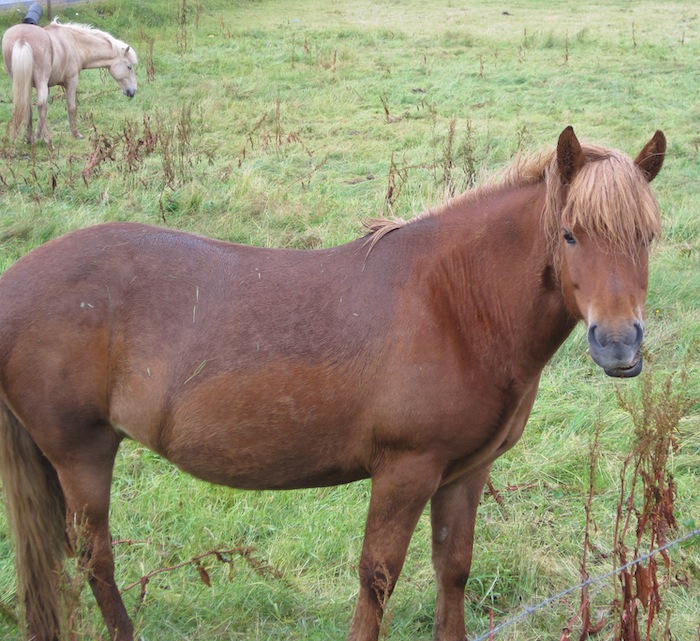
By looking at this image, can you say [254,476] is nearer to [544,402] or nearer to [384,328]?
[384,328]

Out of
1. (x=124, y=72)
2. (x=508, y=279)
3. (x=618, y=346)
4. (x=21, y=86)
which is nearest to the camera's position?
(x=618, y=346)

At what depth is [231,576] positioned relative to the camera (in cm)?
297

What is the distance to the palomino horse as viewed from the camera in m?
9.14

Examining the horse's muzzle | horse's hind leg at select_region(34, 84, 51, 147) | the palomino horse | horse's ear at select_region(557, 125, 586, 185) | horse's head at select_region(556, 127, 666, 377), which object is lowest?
horse's hind leg at select_region(34, 84, 51, 147)

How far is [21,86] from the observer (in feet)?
30.2

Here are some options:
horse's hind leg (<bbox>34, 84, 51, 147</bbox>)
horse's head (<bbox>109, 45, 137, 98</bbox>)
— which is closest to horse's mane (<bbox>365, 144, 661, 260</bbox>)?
horse's hind leg (<bbox>34, 84, 51, 147</bbox>)

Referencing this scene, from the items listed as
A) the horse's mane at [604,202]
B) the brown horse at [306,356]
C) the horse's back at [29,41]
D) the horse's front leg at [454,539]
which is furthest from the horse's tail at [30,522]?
the horse's back at [29,41]

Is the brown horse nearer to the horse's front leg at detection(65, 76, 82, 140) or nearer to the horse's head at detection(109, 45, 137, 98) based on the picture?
the horse's front leg at detection(65, 76, 82, 140)

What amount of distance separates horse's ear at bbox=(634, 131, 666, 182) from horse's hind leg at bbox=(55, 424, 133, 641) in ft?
6.01

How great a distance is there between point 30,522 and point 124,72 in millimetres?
9163

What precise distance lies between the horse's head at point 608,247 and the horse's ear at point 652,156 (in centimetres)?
7

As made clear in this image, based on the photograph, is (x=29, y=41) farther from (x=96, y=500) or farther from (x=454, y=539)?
(x=454, y=539)

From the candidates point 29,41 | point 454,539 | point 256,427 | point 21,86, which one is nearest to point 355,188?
point 21,86

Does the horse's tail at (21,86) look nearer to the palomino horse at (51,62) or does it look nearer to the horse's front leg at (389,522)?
the palomino horse at (51,62)
